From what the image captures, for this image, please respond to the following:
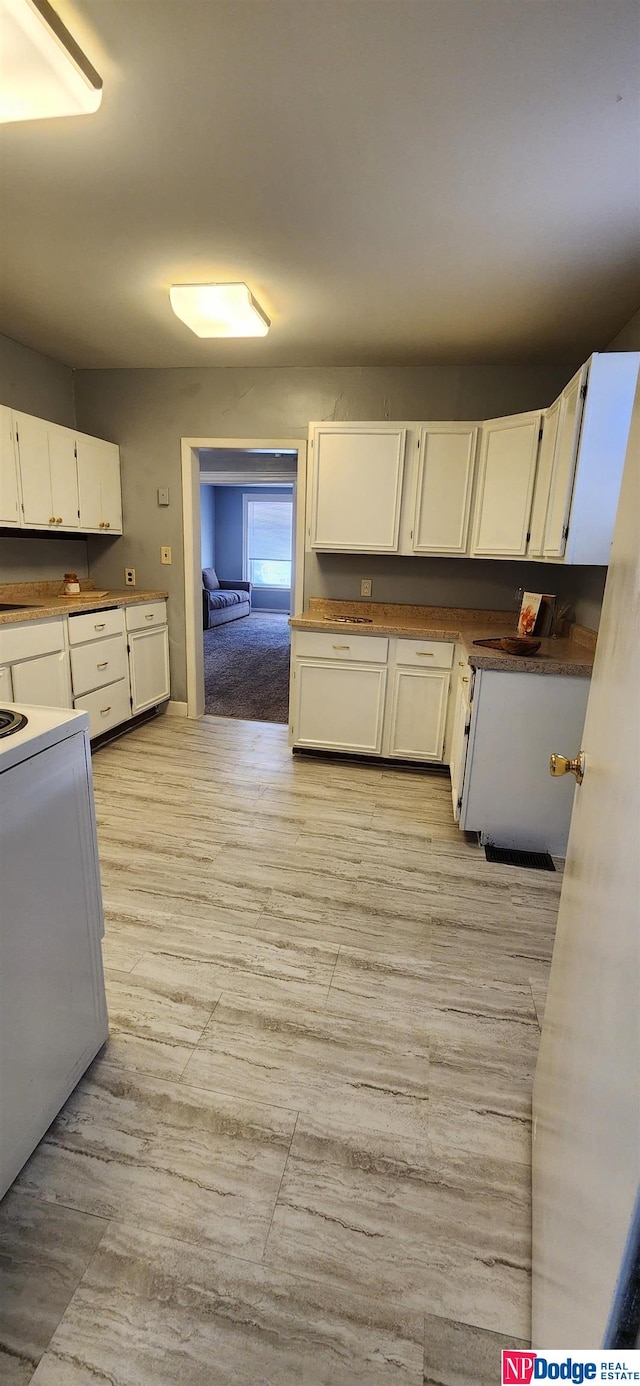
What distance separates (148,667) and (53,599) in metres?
0.76

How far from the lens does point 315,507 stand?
344 cm

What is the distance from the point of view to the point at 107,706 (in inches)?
139

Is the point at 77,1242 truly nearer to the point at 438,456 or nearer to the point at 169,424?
the point at 438,456

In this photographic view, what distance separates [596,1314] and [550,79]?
2274 mm

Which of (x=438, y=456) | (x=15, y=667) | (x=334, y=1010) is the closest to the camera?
(x=334, y=1010)

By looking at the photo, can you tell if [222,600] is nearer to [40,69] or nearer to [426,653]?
[426,653]

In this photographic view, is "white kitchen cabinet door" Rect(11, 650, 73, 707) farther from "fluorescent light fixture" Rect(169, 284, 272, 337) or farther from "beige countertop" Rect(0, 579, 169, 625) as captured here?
"fluorescent light fixture" Rect(169, 284, 272, 337)

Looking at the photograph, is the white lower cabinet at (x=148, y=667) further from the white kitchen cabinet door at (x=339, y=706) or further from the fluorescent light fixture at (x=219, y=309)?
the fluorescent light fixture at (x=219, y=309)

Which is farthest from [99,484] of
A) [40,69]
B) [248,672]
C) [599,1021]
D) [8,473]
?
[599,1021]

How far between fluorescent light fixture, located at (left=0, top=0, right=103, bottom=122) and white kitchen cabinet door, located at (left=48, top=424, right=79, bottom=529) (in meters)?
1.97

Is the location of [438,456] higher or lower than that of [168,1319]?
higher

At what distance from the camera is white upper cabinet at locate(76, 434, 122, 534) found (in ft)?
11.8

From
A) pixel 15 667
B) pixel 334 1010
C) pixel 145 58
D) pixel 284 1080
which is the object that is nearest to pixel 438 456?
pixel 145 58

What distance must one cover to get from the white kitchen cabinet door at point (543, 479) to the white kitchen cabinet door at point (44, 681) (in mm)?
2569
